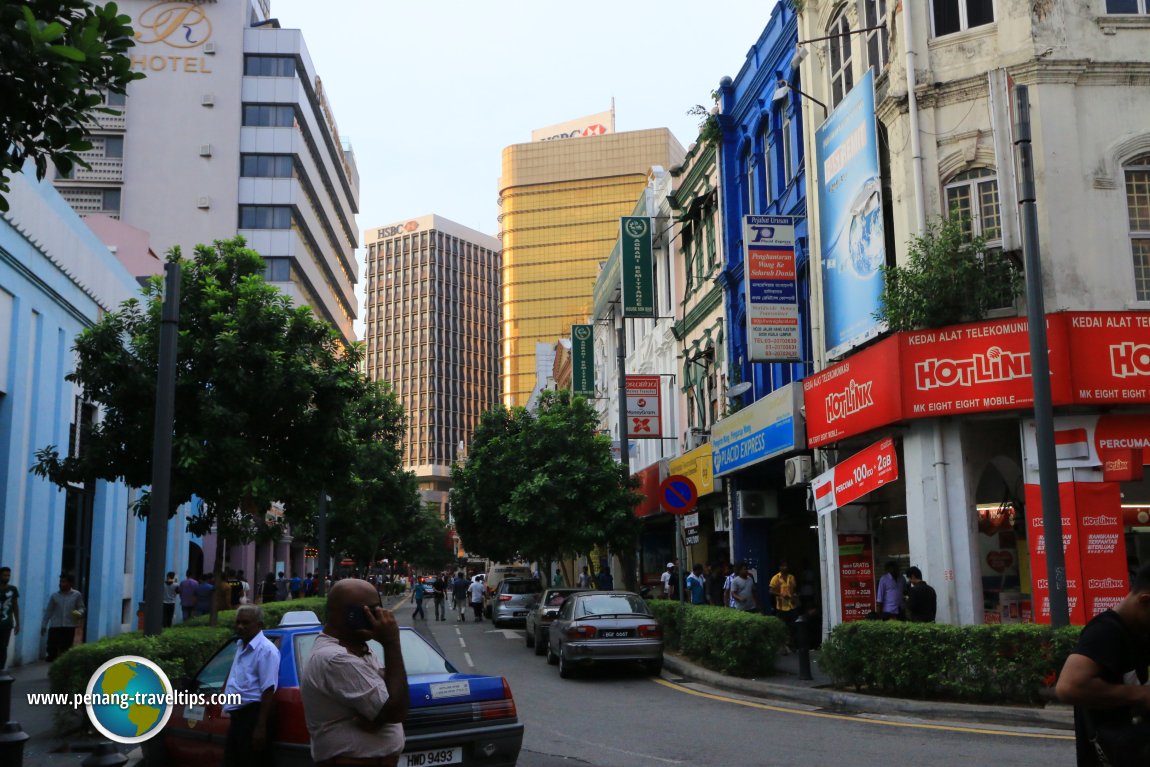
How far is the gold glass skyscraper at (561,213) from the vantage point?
119750mm

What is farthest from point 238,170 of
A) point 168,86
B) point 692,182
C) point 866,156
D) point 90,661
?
point 90,661

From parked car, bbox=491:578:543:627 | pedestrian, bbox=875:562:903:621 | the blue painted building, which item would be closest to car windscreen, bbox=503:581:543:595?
parked car, bbox=491:578:543:627

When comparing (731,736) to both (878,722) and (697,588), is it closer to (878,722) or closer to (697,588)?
(878,722)

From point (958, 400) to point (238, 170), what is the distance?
45250mm

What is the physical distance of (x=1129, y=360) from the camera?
14.9m

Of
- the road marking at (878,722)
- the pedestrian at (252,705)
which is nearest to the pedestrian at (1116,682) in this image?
the pedestrian at (252,705)

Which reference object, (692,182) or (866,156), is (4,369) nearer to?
(866,156)

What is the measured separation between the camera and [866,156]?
1809cm

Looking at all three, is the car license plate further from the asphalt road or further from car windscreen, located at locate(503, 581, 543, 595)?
car windscreen, located at locate(503, 581, 543, 595)

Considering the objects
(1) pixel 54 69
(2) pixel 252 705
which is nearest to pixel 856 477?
(2) pixel 252 705

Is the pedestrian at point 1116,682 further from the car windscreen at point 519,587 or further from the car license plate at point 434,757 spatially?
the car windscreen at point 519,587

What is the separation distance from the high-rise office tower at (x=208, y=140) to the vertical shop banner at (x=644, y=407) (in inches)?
1071

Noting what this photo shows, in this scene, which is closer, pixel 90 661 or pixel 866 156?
pixel 90 661

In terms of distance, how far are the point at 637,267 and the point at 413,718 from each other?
27.0 meters
